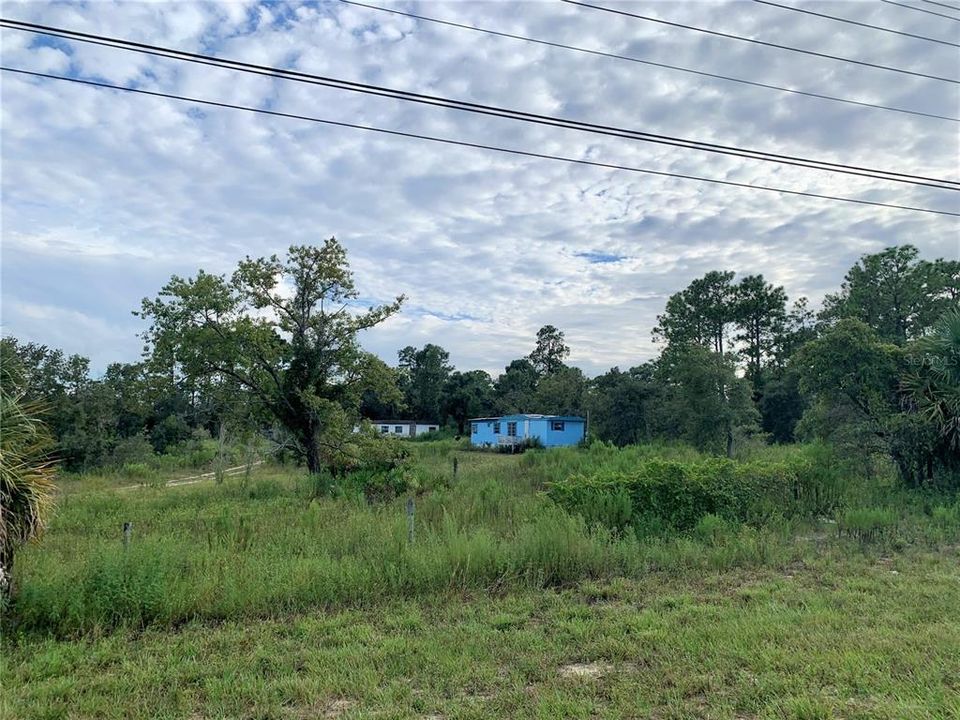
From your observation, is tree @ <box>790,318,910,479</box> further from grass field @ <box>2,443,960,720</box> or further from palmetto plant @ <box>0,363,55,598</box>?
palmetto plant @ <box>0,363,55,598</box>

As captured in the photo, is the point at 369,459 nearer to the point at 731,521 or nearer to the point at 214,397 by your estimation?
the point at 214,397

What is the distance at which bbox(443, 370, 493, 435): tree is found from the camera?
185ft

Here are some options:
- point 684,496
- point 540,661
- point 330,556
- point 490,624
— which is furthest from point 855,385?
point 330,556

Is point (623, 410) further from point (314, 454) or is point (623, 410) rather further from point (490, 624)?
point (490, 624)

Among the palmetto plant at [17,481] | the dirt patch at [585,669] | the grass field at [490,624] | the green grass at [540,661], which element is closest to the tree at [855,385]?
the grass field at [490,624]

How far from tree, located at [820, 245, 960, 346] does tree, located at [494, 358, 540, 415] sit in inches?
921

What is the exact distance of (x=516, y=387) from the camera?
58.2m

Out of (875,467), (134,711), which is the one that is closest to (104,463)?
(134,711)

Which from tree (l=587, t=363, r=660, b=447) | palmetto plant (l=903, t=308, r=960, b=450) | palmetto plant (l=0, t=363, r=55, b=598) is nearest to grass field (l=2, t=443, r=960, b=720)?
palmetto plant (l=0, t=363, r=55, b=598)

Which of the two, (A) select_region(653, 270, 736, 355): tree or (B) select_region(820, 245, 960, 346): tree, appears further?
(A) select_region(653, 270, 736, 355): tree

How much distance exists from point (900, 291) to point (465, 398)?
35.6 metres

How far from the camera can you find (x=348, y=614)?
5.19m

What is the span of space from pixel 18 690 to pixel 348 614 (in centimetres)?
233

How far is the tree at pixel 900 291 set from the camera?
32062mm
